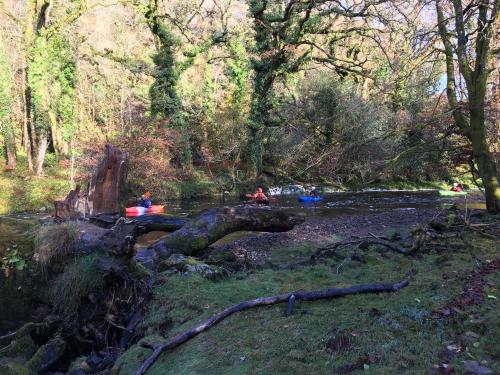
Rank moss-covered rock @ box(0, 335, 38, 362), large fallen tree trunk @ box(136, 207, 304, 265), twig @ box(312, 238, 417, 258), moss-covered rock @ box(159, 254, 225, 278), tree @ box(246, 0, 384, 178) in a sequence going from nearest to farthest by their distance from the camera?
1. moss-covered rock @ box(0, 335, 38, 362)
2. moss-covered rock @ box(159, 254, 225, 278)
3. twig @ box(312, 238, 417, 258)
4. large fallen tree trunk @ box(136, 207, 304, 265)
5. tree @ box(246, 0, 384, 178)

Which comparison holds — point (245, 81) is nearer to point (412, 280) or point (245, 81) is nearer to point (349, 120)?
point (349, 120)

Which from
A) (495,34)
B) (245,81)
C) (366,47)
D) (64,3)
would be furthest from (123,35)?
(495,34)

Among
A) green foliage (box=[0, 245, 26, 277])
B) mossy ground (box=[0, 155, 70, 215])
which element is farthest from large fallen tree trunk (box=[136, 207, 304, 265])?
mossy ground (box=[0, 155, 70, 215])

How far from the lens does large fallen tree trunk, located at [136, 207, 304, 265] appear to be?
28.4ft

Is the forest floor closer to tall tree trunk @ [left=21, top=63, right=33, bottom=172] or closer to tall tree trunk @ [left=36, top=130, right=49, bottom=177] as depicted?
tall tree trunk @ [left=36, top=130, right=49, bottom=177]

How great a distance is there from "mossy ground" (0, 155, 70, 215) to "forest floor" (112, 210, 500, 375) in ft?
59.4

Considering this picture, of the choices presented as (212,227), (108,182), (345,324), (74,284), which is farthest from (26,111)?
(345,324)

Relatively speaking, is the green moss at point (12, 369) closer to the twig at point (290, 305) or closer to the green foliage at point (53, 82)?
the twig at point (290, 305)

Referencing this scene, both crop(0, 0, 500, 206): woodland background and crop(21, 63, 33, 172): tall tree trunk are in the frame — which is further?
crop(21, 63, 33, 172): tall tree trunk

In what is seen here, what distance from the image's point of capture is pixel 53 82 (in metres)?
27.9

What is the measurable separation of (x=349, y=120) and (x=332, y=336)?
2331 cm

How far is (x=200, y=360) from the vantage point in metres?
3.88

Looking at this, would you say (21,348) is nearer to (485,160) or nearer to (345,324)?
(345,324)

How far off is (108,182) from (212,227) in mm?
2740
